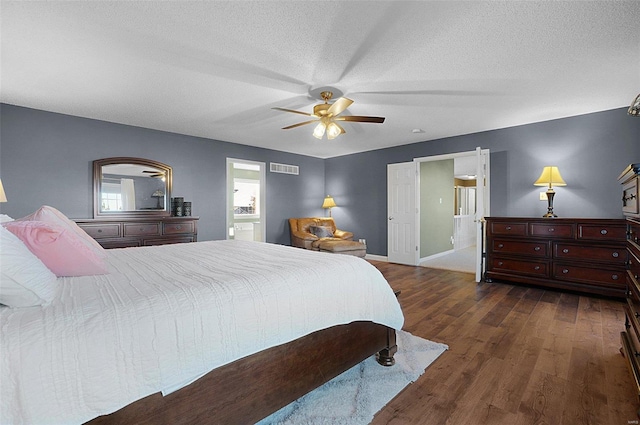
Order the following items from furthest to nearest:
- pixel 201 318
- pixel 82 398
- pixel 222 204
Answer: pixel 222 204, pixel 201 318, pixel 82 398

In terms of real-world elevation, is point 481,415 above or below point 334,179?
below

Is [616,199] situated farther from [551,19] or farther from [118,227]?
[118,227]

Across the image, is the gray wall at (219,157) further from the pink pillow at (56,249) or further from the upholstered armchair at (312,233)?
the pink pillow at (56,249)

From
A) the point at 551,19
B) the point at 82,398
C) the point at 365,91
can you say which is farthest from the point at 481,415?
the point at 365,91

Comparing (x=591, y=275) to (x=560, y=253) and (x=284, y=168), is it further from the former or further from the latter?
(x=284, y=168)

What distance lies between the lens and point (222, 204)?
18.1ft

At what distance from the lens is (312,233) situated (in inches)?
248

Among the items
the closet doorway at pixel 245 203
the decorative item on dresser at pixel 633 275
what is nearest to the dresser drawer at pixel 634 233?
the decorative item on dresser at pixel 633 275

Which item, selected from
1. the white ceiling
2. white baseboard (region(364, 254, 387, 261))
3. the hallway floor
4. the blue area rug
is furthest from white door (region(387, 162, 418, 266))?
the blue area rug

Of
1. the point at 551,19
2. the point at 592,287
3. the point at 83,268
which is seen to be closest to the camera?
the point at 83,268

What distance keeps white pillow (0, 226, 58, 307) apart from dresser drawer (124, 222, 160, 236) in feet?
11.0

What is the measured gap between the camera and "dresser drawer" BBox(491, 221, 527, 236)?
4.10 metres

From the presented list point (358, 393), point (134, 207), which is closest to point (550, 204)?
point (358, 393)

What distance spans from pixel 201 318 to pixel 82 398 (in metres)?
0.41
